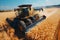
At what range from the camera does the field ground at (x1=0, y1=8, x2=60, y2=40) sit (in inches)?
56.6

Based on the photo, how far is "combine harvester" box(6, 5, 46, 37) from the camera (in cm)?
143

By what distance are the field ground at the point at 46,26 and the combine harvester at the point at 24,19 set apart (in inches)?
2.0

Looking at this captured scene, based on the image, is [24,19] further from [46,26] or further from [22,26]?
[46,26]

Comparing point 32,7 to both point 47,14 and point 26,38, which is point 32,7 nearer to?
point 47,14

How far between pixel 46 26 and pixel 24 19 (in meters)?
0.26

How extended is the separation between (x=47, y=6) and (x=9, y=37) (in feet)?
1.83

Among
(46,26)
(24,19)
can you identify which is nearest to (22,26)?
(24,19)

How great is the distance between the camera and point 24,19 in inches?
56.3

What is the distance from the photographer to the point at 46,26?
1.47m

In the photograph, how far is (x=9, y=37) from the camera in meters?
1.45

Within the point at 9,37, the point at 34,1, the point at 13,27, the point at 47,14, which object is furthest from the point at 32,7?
the point at 9,37

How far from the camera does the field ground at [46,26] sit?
4.72 ft

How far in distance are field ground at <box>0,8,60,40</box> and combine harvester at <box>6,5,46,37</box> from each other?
0.16 ft

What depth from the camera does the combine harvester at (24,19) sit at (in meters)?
1.43
